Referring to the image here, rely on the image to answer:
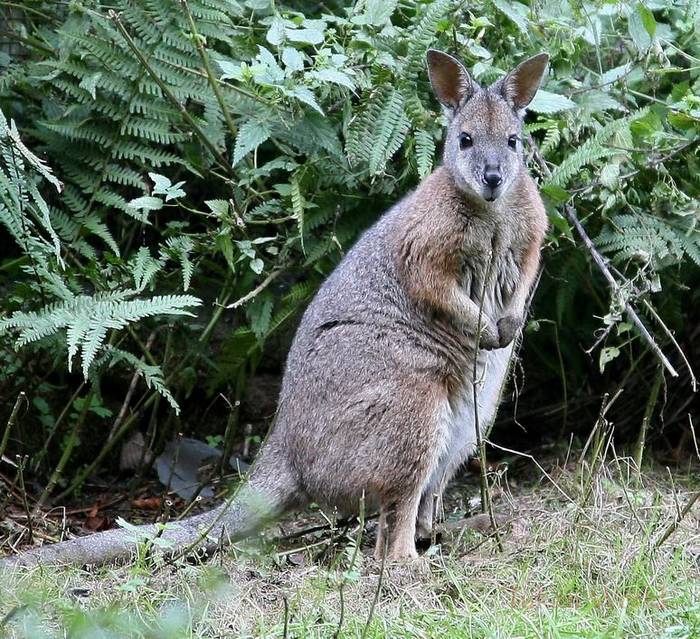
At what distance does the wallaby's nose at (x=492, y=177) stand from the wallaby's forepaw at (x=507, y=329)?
0.78 metres

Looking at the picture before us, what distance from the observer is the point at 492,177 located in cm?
542

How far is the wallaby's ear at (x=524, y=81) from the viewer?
18.4 ft

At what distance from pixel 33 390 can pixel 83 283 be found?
809 millimetres

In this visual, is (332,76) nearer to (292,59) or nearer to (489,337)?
(292,59)

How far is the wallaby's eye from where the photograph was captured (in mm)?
5664

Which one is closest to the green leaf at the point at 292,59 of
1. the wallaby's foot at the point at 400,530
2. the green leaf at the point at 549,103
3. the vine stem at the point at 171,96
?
the vine stem at the point at 171,96

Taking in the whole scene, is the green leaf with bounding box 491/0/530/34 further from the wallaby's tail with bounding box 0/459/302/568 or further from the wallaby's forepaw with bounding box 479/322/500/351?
the wallaby's tail with bounding box 0/459/302/568

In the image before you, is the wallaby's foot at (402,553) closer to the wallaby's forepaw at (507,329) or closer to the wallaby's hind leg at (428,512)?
the wallaby's hind leg at (428,512)

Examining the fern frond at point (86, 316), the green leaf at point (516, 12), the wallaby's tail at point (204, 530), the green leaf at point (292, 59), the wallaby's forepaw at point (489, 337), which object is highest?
the green leaf at point (516, 12)

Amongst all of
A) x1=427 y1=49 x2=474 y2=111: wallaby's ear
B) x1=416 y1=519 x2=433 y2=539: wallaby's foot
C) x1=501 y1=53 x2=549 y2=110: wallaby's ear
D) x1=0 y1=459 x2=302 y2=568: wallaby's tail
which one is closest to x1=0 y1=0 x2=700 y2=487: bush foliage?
x1=501 y1=53 x2=549 y2=110: wallaby's ear

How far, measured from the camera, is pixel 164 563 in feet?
16.5

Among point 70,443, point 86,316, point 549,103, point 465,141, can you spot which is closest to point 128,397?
point 70,443

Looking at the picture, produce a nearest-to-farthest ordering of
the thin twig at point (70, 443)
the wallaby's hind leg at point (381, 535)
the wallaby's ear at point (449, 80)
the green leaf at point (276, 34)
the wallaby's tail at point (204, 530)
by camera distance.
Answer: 1. the wallaby's tail at point (204, 530)
2. the wallaby's hind leg at point (381, 535)
3. the wallaby's ear at point (449, 80)
4. the green leaf at point (276, 34)
5. the thin twig at point (70, 443)

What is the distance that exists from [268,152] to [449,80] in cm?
148
